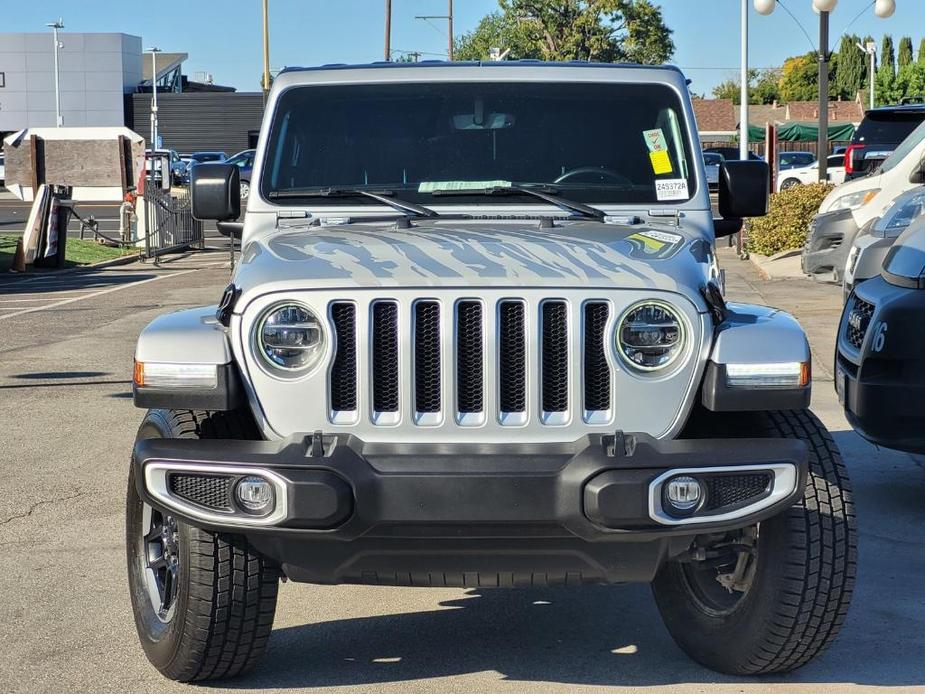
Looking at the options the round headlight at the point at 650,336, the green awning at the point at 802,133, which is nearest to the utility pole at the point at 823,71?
the round headlight at the point at 650,336

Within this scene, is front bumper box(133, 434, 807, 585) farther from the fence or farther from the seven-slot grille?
the fence

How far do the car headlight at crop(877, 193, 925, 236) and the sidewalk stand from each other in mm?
2396

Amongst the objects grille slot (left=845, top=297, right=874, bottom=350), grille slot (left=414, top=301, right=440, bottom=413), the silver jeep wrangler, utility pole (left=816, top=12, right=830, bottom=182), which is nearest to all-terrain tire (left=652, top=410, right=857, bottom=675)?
the silver jeep wrangler

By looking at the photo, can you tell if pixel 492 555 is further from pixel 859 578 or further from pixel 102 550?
pixel 102 550

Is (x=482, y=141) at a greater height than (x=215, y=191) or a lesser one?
greater

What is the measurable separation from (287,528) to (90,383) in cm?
704

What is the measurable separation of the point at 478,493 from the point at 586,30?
69.4 m

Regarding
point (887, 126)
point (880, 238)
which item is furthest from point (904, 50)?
point (880, 238)

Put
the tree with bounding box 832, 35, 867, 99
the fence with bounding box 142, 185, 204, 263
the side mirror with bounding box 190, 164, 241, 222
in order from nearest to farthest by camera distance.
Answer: the side mirror with bounding box 190, 164, 241, 222 < the fence with bounding box 142, 185, 204, 263 < the tree with bounding box 832, 35, 867, 99

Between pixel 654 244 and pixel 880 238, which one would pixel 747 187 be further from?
pixel 880 238

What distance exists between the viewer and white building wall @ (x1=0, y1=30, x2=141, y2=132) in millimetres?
75250

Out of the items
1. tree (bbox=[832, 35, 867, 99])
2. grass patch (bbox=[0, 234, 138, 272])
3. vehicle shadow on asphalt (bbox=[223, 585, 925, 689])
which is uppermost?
tree (bbox=[832, 35, 867, 99])

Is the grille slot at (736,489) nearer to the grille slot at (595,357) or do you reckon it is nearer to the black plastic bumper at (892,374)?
the grille slot at (595,357)

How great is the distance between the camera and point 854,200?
14.3 meters
